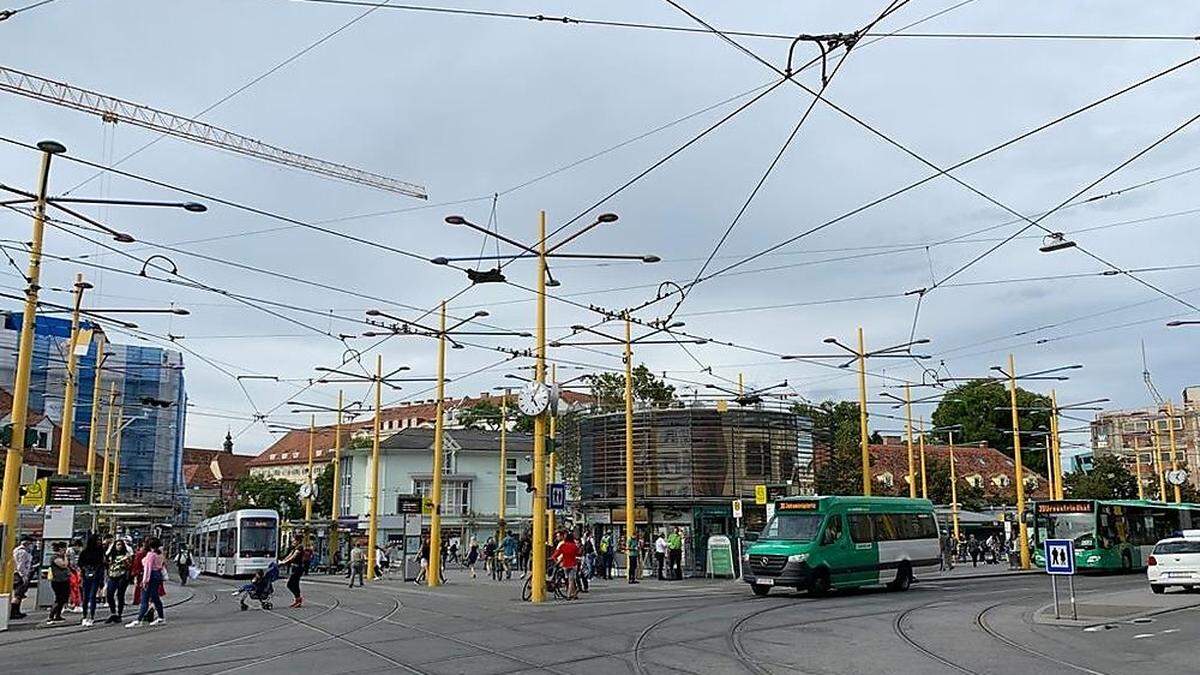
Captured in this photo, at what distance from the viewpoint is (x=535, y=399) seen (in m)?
26.8

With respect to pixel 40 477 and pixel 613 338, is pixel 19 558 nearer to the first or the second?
pixel 40 477

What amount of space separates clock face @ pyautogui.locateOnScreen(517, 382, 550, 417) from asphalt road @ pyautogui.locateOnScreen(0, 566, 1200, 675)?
15.3ft

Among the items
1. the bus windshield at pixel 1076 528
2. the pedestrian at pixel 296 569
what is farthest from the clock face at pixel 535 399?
the bus windshield at pixel 1076 528

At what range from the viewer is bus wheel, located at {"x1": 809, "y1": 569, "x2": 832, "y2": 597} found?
27972mm

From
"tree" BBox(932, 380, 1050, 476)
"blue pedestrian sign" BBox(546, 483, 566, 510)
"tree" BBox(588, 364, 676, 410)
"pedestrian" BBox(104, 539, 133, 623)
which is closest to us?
"pedestrian" BBox(104, 539, 133, 623)

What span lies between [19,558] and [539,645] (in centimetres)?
1451

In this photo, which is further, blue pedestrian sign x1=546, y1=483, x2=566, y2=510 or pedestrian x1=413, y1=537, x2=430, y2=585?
pedestrian x1=413, y1=537, x2=430, y2=585

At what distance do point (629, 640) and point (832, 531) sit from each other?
13.1 m

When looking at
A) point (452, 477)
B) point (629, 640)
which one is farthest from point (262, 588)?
point (452, 477)

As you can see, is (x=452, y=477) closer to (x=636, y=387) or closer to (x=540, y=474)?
(x=636, y=387)

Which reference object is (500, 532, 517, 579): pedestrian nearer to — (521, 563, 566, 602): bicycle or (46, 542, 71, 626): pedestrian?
(521, 563, 566, 602): bicycle

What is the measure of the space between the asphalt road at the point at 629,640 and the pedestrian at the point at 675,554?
9.42 m

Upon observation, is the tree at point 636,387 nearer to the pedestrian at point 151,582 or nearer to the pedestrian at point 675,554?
the pedestrian at point 675,554

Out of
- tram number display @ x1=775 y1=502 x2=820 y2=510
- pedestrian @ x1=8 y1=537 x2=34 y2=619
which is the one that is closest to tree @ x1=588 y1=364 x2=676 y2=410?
tram number display @ x1=775 y1=502 x2=820 y2=510
